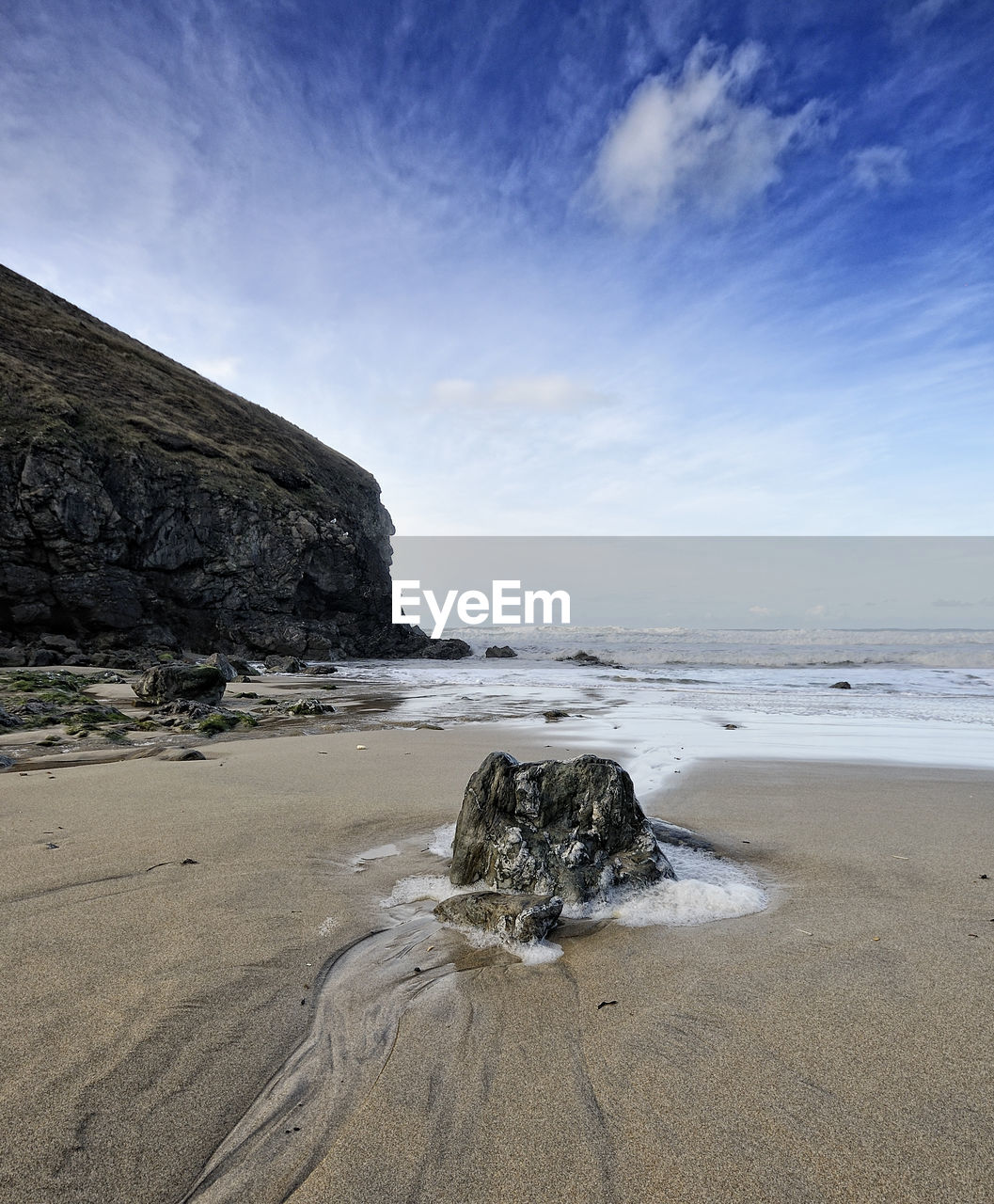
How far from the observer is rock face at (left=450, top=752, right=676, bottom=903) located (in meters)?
2.99

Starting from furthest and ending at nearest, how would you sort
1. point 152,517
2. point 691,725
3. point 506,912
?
point 152,517
point 691,725
point 506,912

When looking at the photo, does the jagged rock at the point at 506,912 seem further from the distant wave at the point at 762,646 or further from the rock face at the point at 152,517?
the distant wave at the point at 762,646

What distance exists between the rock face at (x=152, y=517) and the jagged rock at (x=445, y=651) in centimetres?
167

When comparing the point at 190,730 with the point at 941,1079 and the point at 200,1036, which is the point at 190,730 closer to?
the point at 200,1036

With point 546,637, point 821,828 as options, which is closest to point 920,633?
point 546,637

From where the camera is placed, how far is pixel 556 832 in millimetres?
3188

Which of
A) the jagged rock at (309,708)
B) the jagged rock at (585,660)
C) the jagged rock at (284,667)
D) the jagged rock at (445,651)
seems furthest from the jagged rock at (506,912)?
the jagged rock at (445,651)

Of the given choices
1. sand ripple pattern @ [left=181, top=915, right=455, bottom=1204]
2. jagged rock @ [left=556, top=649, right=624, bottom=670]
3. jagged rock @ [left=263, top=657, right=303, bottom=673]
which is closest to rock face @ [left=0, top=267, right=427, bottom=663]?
jagged rock @ [left=263, top=657, right=303, bottom=673]

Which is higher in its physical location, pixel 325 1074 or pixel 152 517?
pixel 152 517

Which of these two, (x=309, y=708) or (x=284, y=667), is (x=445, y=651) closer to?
(x=284, y=667)

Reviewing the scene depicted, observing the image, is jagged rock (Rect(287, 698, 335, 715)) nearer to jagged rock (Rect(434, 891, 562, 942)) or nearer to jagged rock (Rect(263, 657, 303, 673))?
jagged rock (Rect(434, 891, 562, 942))

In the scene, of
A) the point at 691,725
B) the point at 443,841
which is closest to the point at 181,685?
the point at 691,725

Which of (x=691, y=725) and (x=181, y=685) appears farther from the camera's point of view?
(x=181, y=685)

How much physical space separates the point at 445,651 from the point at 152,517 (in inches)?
664
